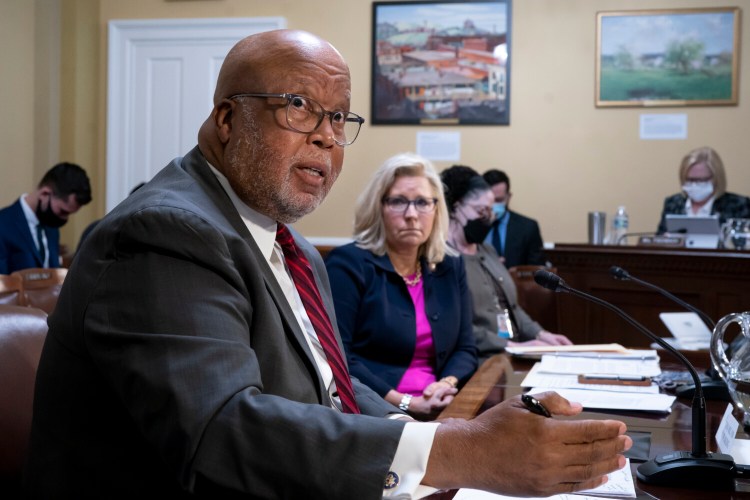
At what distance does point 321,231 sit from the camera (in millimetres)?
6945

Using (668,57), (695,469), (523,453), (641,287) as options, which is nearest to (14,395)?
(523,453)

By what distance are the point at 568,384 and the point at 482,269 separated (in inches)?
59.9

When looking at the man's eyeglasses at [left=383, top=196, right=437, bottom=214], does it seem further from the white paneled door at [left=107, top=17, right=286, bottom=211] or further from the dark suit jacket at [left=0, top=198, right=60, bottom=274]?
the white paneled door at [left=107, top=17, right=286, bottom=211]

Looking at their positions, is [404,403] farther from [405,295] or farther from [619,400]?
[619,400]

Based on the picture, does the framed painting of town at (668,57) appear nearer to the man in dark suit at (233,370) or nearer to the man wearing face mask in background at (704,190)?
the man wearing face mask in background at (704,190)

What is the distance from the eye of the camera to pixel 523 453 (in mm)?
994

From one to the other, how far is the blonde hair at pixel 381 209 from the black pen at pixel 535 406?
193cm

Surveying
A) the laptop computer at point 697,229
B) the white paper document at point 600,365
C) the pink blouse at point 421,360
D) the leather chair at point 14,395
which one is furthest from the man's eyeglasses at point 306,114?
the laptop computer at point 697,229

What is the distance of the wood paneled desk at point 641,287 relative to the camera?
3838 mm

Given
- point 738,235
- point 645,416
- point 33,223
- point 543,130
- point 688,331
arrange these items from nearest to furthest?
point 645,416, point 688,331, point 738,235, point 33,223, point 543,130

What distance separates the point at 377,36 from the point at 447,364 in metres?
4.45

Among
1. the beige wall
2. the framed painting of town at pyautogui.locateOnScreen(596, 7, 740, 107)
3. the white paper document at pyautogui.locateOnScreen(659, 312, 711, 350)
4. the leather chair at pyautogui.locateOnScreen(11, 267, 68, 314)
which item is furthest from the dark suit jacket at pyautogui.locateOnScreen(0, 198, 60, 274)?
the framed painting of town at pyautogui.locateOnScreen(596, 7, 740, 107)

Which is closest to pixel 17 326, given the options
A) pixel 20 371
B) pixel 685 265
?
pixel 20 371

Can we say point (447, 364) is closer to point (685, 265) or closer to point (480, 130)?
point (685, 265)
